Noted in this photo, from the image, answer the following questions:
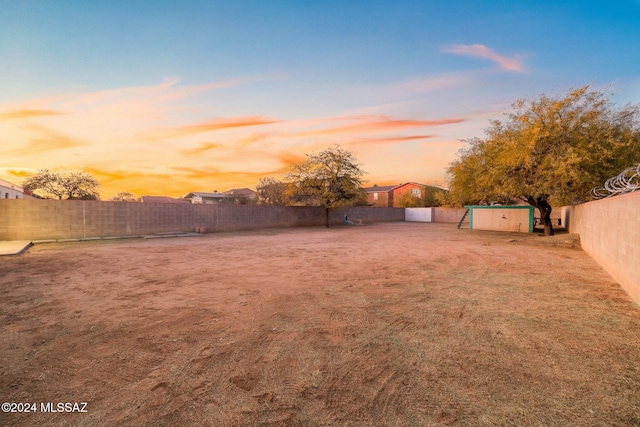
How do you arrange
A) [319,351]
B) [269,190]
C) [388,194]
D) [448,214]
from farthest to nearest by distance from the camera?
[388,194], [269,190], [448,214], [319,351]

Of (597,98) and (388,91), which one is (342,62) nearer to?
(388,91)

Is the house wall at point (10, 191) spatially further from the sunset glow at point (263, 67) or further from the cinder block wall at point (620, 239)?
the cinder block wall at point (620, 239)

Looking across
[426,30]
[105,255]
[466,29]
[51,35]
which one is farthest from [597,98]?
[51,35]

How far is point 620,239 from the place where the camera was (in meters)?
5.86

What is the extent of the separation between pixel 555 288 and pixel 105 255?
12.3 m

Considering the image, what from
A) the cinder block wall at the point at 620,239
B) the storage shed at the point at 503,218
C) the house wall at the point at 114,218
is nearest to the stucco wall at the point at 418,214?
the storage shed at the point at 503,218

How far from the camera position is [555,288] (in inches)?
219

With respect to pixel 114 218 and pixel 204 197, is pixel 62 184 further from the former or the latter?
pixel 204 197

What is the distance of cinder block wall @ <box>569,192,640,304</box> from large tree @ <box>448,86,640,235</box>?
14.8ft

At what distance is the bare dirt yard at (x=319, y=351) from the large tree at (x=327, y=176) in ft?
58.1

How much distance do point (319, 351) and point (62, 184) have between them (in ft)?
121

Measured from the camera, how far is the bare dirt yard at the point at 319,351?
2.05 meters

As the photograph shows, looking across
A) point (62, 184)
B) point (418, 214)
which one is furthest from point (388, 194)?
point (62, 184)

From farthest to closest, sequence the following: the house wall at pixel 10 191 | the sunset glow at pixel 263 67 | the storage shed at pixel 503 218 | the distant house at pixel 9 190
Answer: the distant house at pixel 9 190
the house wall at pixel 10 191
the storage shed at pixel 503 218
the sunset glow at pixel 263 67
